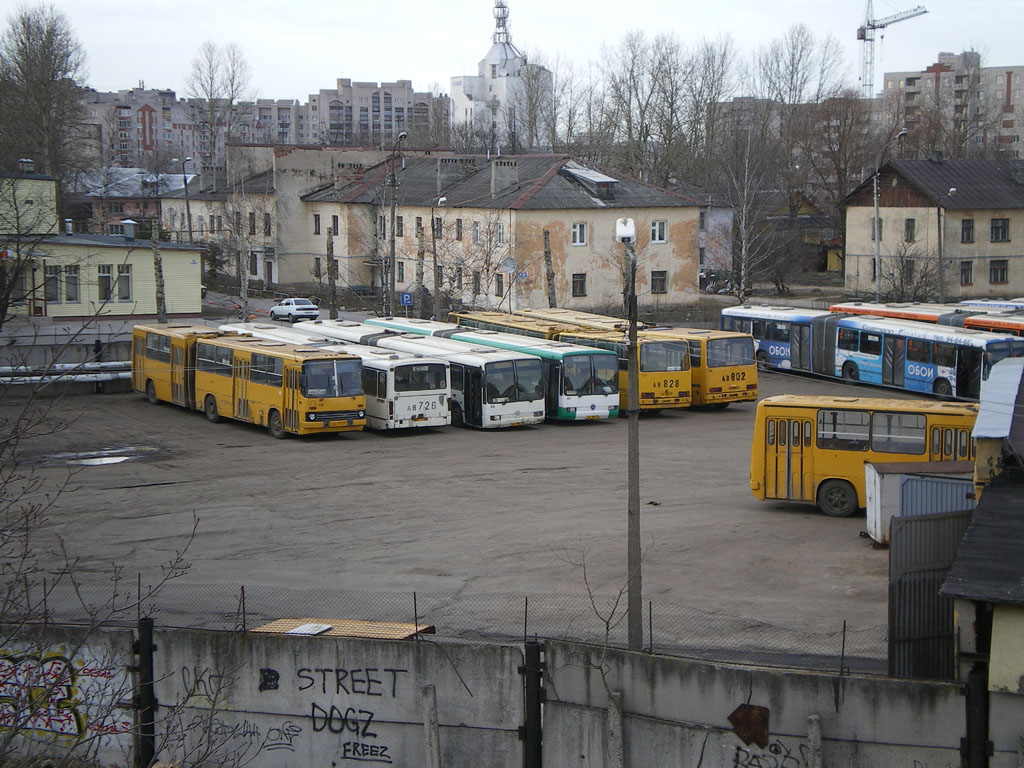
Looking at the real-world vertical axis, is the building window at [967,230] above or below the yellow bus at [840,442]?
above

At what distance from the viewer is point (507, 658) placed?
496 inches

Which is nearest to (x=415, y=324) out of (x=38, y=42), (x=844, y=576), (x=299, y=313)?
(x=299, y=313)

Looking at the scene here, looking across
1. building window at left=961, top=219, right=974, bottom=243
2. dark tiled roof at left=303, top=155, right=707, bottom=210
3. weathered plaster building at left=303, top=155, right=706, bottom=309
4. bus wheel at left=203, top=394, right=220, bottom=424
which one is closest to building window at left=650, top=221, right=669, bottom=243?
weathered plaster building at left=303, top=155, right=706, bottom=309

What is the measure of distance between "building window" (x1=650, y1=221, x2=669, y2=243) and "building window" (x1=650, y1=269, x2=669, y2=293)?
5.13ft

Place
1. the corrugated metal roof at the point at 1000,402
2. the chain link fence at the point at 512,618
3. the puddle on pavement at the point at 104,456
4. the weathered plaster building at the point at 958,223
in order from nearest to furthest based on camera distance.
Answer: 1. the chain link fence at the point at 512,618
2. the corrugated metal roof at the point at 1000,402
3. the puddle on pavement at the point at 104,456
4. the weathered plaster building at the point at 958,223

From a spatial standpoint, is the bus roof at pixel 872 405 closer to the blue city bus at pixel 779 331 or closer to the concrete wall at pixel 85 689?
the concrete wall at pixel 85 689

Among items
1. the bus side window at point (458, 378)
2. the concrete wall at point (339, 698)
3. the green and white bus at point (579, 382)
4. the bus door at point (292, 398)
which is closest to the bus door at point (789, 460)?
the concrete wall at point (339, 698)

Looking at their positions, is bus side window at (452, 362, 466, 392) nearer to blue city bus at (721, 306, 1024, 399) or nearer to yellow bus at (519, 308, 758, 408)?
yellow bus at (519, 308, 758, 408)

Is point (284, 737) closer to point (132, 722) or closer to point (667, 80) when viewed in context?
point (132, 722)

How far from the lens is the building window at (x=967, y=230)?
62969 mm

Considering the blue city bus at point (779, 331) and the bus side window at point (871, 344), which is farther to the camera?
the blue city bus at point (779, 331)

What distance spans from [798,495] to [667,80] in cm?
7902

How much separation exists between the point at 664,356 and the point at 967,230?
121 feet

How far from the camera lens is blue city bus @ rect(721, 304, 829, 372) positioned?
4188cm
